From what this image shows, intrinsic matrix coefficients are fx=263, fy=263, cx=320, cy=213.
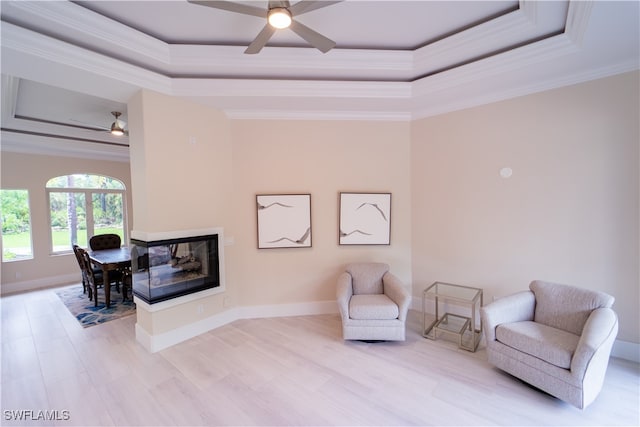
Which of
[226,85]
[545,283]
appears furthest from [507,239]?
[226,85]

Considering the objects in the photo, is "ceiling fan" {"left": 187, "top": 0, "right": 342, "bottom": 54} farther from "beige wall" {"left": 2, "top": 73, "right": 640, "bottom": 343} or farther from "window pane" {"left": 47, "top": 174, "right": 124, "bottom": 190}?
"window pane" {"left": 47, "top": 174, "right": 124, "bottom": 190}

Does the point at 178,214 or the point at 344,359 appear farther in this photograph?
the point at 178,214

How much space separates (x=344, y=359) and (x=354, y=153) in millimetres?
2643

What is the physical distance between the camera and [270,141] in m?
3.71

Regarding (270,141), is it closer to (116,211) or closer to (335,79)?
(335,79)

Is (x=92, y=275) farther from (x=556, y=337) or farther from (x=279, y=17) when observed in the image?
(x=556, y=337)

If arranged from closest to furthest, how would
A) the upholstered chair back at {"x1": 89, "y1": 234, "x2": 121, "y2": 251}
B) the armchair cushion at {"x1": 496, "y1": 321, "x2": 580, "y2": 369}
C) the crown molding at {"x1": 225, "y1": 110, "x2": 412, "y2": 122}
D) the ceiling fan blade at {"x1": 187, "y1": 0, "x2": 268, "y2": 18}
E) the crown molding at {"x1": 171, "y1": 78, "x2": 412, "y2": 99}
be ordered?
the ceiling fan blade at {"x1": 187, "y1": 0, "x2": 268, "y2": 18} → the armchair cushion at {"x1": 496, "y1": 321, "x2": 580, "y2": 369} → the crown molding at {"x1": 171, "y1": 78, "x2": 412, "y2": 99} → the crown molding at {"x1": 225, "y1": 110, "x2": 412, "y2": 122} → the upholstered chair back at {"x1": 89, "y1": 234, "x2": 121, "y2": 251}

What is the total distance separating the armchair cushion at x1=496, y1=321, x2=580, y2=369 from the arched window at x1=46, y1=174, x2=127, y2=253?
802cm

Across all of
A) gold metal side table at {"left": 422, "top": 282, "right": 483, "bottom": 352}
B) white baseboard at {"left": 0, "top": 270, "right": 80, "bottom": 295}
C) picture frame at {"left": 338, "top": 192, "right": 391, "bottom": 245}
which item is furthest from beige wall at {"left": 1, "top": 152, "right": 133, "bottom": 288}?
gold metal side table at {"left": 422, "top": 282, "right": 483, "bottom": 352}

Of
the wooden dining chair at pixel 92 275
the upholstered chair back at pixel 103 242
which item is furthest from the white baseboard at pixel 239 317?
the wooden dining chair at pixel 92 275

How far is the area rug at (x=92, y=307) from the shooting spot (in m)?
3.83

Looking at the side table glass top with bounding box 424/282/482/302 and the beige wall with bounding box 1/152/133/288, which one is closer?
the side table glass top with bounding box 424/282/482/302

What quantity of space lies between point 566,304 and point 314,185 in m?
3.01

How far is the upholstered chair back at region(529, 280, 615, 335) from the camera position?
233 centimetres
